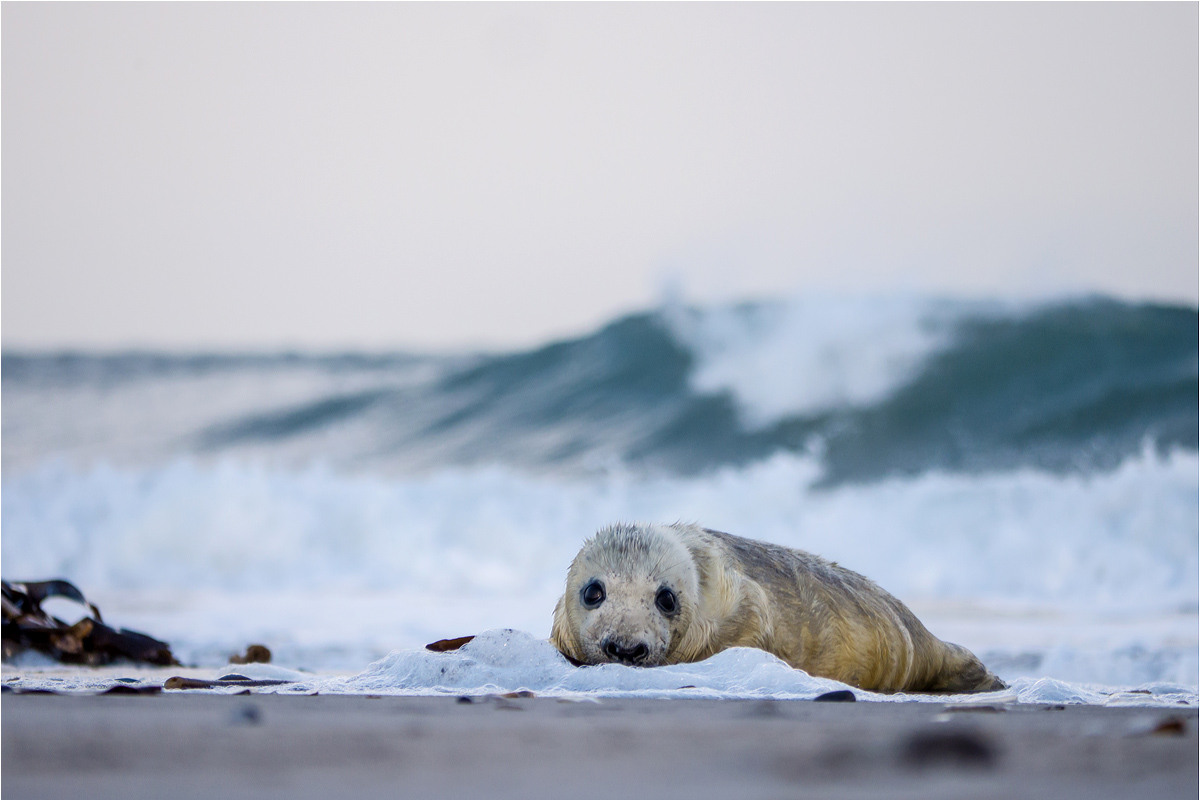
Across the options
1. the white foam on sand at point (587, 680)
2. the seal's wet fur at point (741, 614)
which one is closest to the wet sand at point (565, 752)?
the white foam on sand at point (587, 680)

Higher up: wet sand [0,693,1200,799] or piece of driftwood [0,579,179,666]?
piece of driftwood [0,579,179,666]

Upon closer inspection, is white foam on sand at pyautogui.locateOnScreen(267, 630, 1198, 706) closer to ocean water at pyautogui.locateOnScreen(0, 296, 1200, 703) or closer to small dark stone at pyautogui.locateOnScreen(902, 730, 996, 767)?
small dark stone at pyautogui.locateOnScreen(902, 730, 996, 767)

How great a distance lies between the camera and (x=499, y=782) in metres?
1.79

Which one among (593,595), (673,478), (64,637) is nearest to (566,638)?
(593,595)

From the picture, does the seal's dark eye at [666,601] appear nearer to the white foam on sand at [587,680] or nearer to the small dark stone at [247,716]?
the white foam on sand at [587,680]

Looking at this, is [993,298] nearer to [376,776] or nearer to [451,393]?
[451,393]

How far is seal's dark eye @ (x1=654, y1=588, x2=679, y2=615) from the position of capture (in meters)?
4.05

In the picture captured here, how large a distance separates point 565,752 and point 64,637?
3820 mm

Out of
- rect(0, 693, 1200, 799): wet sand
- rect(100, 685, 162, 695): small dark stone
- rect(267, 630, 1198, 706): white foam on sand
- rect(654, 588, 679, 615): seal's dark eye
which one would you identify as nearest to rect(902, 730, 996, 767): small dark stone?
rect(0, 693, 1200, 799): wet sand

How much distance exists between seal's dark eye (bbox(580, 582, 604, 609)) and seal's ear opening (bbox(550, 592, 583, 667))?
0.13 metres

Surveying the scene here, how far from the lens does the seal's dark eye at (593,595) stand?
4.05 m

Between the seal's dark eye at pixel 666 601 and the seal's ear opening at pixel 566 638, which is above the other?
the seal's dark eye at pixel 666 601

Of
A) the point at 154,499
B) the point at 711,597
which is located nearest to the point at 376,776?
the point at 711,597

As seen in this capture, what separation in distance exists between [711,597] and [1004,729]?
6.16 feet
